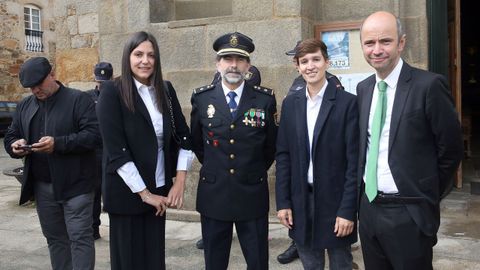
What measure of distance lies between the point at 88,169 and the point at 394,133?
221 cm

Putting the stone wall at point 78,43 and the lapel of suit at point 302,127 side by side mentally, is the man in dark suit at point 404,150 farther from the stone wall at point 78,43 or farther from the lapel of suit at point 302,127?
the stone wall at point 78,43

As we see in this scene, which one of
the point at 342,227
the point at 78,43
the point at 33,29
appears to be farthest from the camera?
the point at 33,29

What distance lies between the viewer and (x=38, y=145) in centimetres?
325

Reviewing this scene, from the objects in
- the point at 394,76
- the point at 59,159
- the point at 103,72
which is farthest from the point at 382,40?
the point at 103,72

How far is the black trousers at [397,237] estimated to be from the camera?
94.0 inches

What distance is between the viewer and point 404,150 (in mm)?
2357

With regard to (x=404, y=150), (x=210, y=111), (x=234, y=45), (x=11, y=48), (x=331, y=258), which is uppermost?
(x=11, y=48)

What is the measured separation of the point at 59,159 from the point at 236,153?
1.28m

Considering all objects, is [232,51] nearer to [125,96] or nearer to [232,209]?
[125,96]

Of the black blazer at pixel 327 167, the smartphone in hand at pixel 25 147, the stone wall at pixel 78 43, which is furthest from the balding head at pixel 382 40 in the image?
the stone wall at pixel 78 43

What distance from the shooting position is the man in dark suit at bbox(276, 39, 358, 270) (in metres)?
2.75

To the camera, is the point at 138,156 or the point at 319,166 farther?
the point at 138,156

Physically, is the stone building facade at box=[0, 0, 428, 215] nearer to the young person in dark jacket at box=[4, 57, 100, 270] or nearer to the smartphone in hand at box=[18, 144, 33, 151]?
the young person in dark jacket at box=[4, 57, 100, 270]

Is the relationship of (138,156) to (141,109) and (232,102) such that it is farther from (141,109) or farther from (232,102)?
(232,102)
